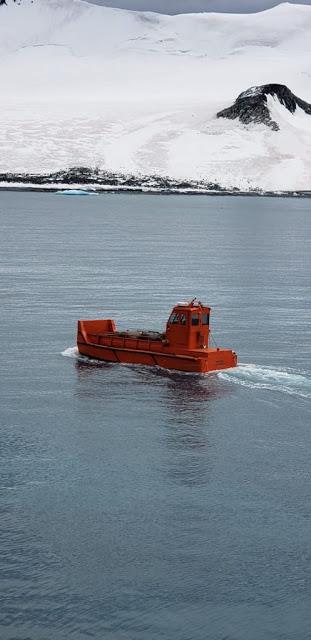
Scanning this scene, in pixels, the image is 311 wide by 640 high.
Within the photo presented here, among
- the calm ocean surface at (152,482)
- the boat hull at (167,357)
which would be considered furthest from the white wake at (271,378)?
the boat hull at (167,357)

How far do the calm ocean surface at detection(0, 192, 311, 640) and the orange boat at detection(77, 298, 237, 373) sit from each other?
0.64 meters

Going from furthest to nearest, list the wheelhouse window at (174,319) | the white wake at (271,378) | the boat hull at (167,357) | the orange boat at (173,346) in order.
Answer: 1. the wheelhouse window at (174,319)
2. the orange boat at (173,346)
3. the boat hull at (167,357)
4. the white wake at (271,378)

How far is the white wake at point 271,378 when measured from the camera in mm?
41031

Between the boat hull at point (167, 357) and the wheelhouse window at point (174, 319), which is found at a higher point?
the wheelhouse window at point (174, 319)

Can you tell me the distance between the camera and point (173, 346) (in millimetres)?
44938

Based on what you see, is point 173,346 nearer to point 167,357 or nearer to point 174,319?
point 167,357

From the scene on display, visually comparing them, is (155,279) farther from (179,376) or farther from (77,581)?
(77,581)

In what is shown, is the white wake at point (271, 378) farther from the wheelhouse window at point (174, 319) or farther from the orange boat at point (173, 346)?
the wheelhouse window at point (174, 319)

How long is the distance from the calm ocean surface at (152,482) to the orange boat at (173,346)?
0.64m

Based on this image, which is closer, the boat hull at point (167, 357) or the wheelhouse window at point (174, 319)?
the boat hull at point (167, 357)

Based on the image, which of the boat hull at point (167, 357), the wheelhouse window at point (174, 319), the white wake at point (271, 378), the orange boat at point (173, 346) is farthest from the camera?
the wheelhouse window at point (174, 319)

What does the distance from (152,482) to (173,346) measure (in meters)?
14.8

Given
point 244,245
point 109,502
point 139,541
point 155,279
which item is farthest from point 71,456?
point 244,245

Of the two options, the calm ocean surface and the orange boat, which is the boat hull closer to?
the orange boat
